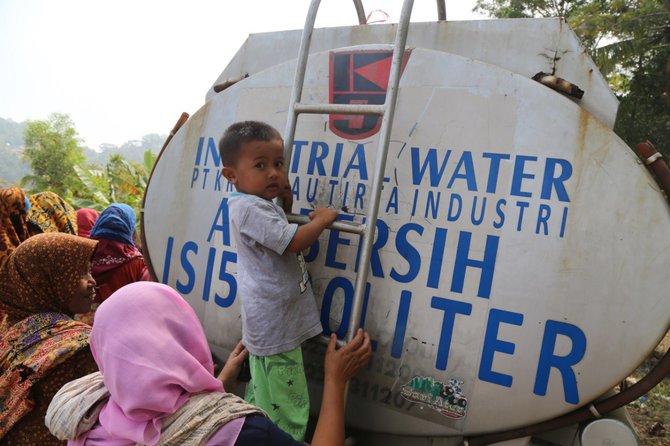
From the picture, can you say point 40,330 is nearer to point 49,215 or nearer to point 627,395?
point 627,395

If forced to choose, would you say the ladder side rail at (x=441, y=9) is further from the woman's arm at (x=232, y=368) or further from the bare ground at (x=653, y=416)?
the bare ground at (x=653, y=416)

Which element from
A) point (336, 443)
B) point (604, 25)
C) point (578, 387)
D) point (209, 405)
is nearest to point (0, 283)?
point (209, 405)

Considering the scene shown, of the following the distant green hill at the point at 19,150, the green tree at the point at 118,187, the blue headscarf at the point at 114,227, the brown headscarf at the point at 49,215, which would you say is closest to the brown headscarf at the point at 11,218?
the brown headscarf at the point at 49,215

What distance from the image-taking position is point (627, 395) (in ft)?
4.00

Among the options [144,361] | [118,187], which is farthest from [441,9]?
[118,187]

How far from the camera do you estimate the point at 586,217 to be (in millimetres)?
1261

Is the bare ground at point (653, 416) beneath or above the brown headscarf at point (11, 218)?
beneath

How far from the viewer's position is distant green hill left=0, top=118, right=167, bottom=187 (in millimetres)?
82188

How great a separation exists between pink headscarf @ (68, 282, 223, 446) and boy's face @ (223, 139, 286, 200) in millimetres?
493

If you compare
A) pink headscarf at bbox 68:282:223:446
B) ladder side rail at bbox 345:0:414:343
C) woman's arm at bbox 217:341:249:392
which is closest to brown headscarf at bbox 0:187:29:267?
woman's arm at bbox 217:341:249:392

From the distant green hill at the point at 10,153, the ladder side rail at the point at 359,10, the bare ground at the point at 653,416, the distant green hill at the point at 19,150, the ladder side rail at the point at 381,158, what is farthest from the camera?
the distant green hill at the point at 19,150

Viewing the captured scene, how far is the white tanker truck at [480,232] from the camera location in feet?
4.05

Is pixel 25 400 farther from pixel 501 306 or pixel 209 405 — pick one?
pixel 501 306

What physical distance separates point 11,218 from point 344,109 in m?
2.46
